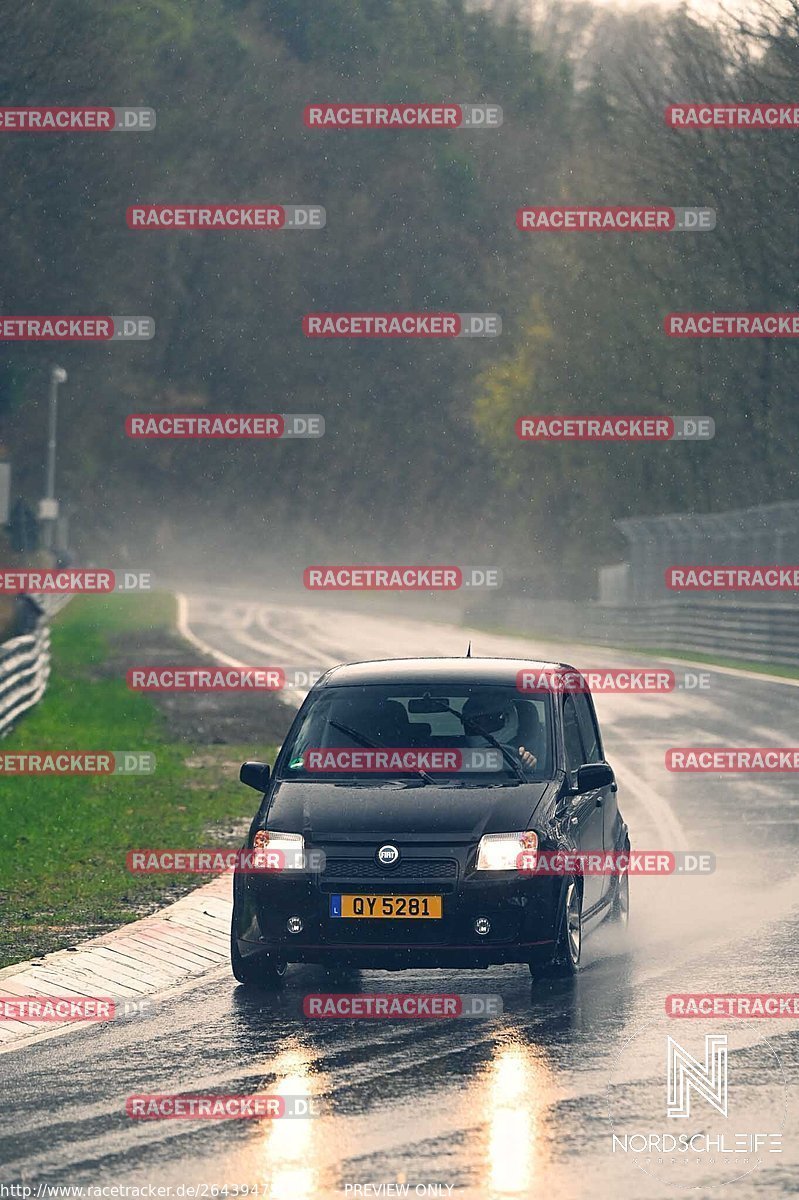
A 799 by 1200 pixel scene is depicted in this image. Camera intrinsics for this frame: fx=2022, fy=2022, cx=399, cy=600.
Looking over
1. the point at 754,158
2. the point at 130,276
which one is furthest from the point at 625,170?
the point at 130,276

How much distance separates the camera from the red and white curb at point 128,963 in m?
9.77

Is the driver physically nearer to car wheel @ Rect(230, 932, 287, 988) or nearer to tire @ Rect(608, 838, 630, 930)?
tire @ Rect(608, 838, 630, 930)

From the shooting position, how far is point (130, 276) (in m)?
70.9

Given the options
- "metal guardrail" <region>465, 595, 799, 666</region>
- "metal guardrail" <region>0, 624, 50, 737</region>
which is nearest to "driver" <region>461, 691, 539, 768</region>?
"metal guardrail" <region>0, 624, 50, 737</region>

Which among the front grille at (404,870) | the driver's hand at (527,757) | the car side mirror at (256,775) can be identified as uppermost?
the driver's hand at (527,757)

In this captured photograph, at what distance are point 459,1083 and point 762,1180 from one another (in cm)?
166

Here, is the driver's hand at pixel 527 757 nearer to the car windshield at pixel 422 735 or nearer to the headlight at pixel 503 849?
the car windshield at pixel 422 735

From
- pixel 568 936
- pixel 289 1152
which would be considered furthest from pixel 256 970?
pixel 289 1152

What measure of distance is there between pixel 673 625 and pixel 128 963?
1404 inches

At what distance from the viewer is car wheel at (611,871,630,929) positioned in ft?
38.3

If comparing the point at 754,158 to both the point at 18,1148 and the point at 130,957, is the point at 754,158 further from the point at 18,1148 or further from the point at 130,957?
the point at 18,1148

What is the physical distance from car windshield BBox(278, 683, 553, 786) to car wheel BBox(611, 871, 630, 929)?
1.41m

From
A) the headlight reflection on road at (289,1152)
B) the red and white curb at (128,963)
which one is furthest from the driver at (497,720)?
the headlight reflection on road at (289,1152)

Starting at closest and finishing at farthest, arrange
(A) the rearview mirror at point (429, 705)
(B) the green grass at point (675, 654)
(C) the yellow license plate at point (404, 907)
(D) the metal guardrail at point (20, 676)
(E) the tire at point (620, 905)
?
(C) the yellow license plate at point (404, 907)
(A) the rearview mirror at point (429, 705)
(E) the tire at point (620, 905)
(D) the metal guardrail at point (20, 676)
(B) the green grass at point (675, 654)
